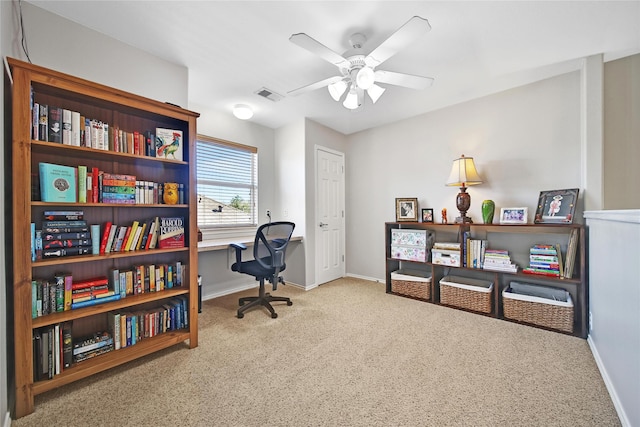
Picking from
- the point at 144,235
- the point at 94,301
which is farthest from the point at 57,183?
the point at 94,301

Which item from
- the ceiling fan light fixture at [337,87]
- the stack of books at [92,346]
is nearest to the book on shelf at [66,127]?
the stack of books at [92,346]

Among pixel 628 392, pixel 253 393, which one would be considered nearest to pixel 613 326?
pixel 628 392

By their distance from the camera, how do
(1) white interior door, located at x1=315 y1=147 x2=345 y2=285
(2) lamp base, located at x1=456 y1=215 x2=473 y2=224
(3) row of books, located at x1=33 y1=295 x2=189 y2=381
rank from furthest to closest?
1. (1) white interior door, located at x1=315 y1=147 x2=345 y2=285
2. (2) lamp base, located at x1=456 y1=215 x2=473 y2=224
3. (3) row of books, located at x1=33 y1=295 x2=189 y2=381

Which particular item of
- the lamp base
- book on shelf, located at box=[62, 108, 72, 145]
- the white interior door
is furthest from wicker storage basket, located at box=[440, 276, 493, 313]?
book on shelf, located at box=[62, 108, 72, 145]

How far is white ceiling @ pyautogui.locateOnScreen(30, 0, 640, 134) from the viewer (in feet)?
5.49

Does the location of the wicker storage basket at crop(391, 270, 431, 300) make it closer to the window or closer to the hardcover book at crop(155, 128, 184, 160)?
the window

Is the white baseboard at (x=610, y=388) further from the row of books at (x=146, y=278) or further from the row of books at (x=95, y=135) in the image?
the row of books at (x=95, y=135)

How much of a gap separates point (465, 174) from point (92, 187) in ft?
11.1

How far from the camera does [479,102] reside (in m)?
3.02

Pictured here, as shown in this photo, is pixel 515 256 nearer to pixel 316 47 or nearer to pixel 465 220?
pixel 465 220

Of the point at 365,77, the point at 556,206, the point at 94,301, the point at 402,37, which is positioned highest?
the point at 402,37

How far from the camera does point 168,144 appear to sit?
199 cm

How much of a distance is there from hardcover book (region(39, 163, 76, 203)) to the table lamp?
338 centimetres

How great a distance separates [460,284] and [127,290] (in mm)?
Result: 3206
